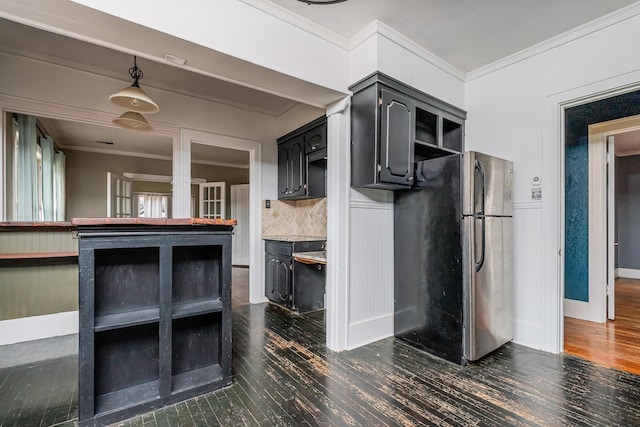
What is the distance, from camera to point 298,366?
92.7 inches

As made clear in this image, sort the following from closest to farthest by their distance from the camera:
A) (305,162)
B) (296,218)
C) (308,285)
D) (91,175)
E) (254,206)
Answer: (308,285)
(305,162)
(254,206)
(296,218)
(91,175)

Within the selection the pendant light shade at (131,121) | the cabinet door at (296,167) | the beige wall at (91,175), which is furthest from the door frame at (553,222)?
the beige wall at (91,175)

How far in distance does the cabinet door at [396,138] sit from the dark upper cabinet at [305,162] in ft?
3.71

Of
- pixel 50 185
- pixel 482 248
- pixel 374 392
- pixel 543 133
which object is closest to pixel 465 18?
pixel 543 133

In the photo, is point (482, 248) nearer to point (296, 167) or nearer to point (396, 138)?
point (396, 138)

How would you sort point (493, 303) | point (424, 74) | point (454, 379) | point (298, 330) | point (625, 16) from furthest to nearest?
point (298, 330) < point (424, 74) < point (493, 303) < point (625, 16) < point (454, 379)

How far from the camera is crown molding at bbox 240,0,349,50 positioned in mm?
2141

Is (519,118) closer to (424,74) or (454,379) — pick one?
(424,74)

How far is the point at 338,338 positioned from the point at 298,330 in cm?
65

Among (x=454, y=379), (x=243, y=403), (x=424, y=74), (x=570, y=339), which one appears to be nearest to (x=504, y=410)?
(x=454, y=379)

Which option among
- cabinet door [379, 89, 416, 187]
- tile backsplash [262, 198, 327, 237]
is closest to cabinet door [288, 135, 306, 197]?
tile backsplash [262, 198, 327, 237]

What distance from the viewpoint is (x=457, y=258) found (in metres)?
2.44

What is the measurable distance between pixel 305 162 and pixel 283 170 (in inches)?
20.8

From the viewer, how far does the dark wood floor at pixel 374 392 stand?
67.6 inches
